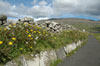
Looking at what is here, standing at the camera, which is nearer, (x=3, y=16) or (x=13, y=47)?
(x=13, y=47)

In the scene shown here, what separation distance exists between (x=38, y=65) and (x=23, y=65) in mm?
816

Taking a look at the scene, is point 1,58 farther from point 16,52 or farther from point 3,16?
point 3,16

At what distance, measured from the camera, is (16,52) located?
12.1 feet

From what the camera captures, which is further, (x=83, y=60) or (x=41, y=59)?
(x=83, y=60)

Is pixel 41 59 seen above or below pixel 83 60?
above

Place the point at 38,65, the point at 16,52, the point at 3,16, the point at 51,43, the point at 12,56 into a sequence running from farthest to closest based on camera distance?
the point at 3,16 → the point at 51,43 → the point at 38,65 → the point at 16,52 → the point at 12,56

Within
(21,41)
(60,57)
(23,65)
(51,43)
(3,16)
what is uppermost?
(3,16)

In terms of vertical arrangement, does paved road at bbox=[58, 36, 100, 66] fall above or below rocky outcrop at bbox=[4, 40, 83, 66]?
below

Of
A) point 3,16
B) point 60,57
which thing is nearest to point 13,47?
point 60,57

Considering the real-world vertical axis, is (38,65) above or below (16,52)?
below

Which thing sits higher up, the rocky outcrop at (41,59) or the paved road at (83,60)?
the rocky outcrop at (41,59)

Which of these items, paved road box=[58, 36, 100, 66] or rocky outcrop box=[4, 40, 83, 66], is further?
paved road box=[58, 36, 100, 66]

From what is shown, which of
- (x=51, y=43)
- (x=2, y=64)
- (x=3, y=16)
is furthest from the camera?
(x=3, y=16)

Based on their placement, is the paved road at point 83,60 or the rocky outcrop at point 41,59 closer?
the rocky outcrop at point 41,59
